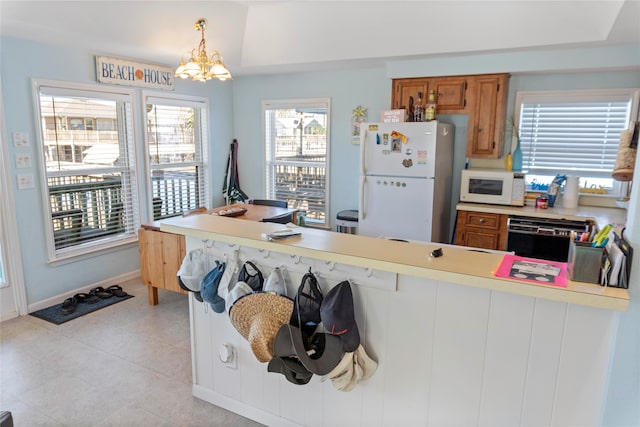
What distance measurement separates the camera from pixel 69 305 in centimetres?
382

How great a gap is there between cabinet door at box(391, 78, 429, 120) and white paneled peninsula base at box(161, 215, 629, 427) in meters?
2.83

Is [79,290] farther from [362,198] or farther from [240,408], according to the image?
A: [362,198]

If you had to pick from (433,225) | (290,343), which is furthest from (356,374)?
(433,225)

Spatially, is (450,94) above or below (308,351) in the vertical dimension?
above

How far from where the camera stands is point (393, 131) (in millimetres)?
4191

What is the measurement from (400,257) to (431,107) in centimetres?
295

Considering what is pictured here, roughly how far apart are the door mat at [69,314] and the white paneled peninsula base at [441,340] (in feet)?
7.06

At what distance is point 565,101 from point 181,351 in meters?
4.22

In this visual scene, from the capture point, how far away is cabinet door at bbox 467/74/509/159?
4148 mm

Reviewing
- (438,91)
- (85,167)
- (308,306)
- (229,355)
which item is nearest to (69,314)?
(85,167)

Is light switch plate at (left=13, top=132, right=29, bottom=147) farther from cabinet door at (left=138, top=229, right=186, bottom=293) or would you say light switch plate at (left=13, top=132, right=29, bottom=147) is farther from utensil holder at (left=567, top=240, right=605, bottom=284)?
utensil holder at (left=567, top=240, right=605, bottom=284)

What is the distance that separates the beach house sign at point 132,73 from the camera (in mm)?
4137

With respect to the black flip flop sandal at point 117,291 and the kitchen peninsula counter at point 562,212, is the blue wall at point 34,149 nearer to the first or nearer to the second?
the black flip flop sandal at point 117,291

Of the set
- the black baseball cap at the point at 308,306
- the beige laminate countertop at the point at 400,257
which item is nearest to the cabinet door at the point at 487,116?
the beige laminate countertop at the point at 400,257
